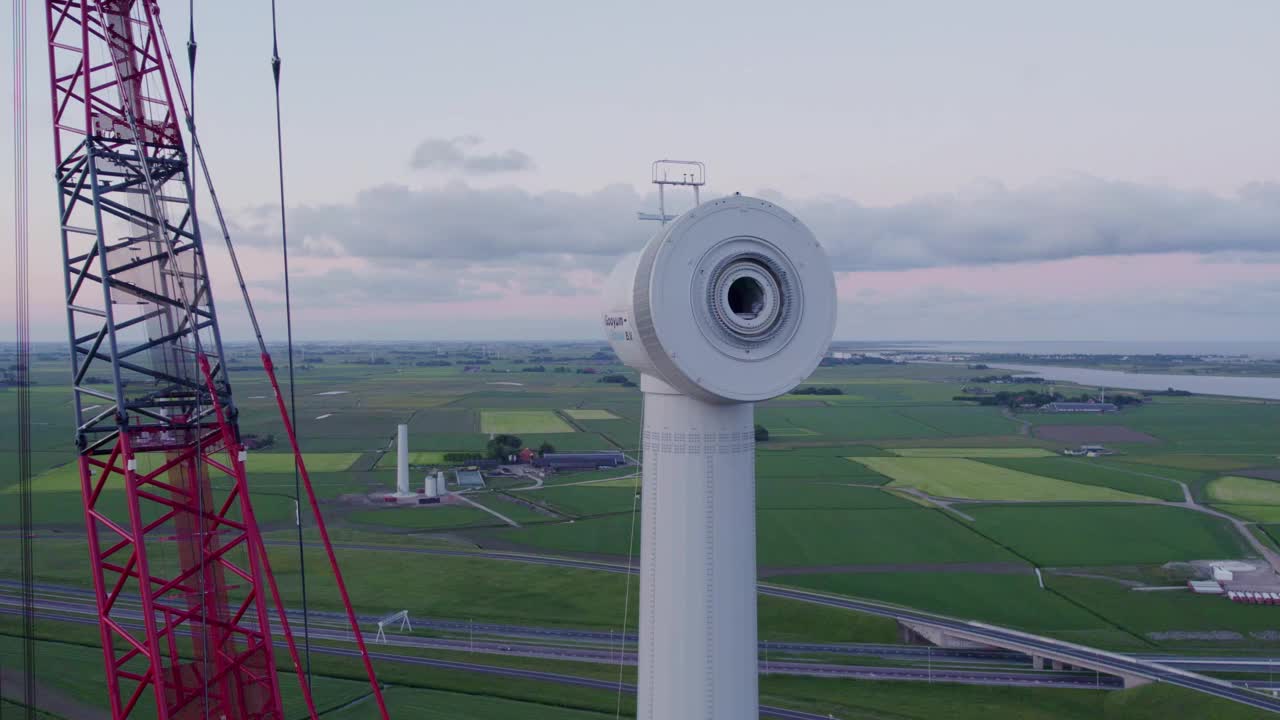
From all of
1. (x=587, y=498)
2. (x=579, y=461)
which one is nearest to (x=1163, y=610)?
(x=587, y=498)

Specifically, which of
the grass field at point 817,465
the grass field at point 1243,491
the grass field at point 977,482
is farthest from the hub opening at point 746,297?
the grass field at point 1243,491

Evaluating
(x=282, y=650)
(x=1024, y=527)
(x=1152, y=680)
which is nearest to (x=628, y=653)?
(x=282, y=650)

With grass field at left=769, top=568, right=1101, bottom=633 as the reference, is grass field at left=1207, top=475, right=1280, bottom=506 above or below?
below

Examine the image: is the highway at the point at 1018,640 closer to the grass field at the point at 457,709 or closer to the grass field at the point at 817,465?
the grass field at the point at 457,709

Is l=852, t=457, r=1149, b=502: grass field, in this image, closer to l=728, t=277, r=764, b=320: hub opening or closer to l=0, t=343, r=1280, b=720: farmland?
l=0, t=343, r=1280, b=720: farmland

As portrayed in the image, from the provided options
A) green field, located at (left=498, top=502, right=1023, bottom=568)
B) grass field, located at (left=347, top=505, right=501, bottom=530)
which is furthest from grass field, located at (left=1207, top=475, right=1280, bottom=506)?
grass field, located at (left=347, top=505, right=501, bottom=530)
